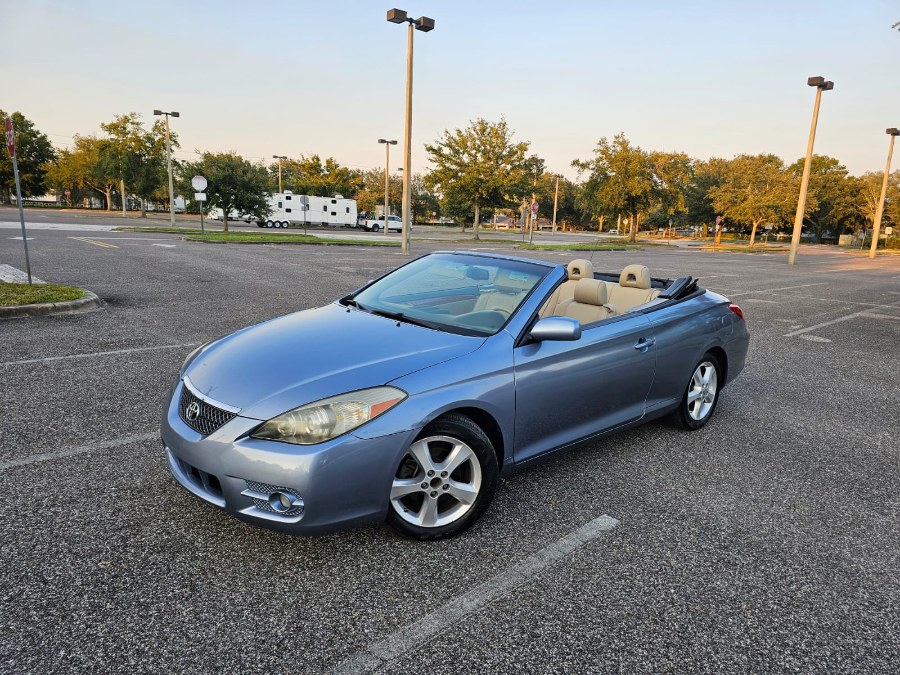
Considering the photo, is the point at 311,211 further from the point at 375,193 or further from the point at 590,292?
the point at 590,292

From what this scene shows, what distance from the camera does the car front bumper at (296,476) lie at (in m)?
2.46

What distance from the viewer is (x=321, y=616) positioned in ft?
7.72

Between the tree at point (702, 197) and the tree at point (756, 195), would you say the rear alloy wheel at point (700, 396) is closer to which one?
the tree at point (756, 195)

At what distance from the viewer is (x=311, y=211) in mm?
48219

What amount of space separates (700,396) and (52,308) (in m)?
8.27

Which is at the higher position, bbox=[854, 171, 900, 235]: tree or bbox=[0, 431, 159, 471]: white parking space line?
bbox=[854, 171, 900, 235]: tree

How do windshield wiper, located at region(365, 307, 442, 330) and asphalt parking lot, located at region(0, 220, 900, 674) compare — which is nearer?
asphalt parking lot, located at region(0, 220, 900, 674)

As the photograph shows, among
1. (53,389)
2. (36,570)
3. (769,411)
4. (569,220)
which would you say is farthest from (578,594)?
(569,220)

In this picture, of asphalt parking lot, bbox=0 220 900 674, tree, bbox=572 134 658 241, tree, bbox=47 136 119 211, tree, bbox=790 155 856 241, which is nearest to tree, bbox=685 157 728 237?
tree, bbox=790 155 856 241

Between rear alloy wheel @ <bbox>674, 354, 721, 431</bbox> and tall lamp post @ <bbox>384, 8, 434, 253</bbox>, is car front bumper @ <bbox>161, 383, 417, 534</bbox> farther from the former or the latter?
tall lamp post @ <bbox>384, 8, 434, 253</bbox>

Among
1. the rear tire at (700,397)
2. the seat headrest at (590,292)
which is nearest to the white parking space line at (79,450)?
the seat headrest at (590,292)

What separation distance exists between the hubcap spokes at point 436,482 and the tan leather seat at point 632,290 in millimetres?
2278

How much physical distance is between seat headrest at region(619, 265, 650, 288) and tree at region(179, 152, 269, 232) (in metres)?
30.2

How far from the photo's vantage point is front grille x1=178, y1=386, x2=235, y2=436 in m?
2.63
